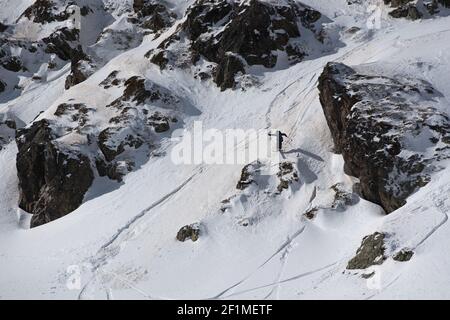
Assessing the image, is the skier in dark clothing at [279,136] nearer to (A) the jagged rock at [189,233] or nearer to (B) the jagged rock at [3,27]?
(A) the jagged rock at [189,233]

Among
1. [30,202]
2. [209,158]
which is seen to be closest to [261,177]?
[209,158]

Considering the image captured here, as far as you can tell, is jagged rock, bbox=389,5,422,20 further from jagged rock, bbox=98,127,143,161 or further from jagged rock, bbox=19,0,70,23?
jagged rock, bbox=19,0,70,23

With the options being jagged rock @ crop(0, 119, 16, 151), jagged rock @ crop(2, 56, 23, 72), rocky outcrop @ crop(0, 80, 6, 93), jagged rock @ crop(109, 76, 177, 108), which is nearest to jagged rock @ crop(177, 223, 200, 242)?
jagged rock @ crop(109, 76, 177, 108)

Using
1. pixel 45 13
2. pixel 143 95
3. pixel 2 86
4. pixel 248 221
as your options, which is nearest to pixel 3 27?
pixel 45 13

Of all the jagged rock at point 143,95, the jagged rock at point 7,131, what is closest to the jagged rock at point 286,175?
the jagged rock at point 143,95

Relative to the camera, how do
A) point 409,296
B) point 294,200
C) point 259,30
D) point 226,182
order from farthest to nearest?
point 259,30, point 226,182, point 294,200, point 409,296

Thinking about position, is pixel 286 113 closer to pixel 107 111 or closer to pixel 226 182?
pixel 226 182
